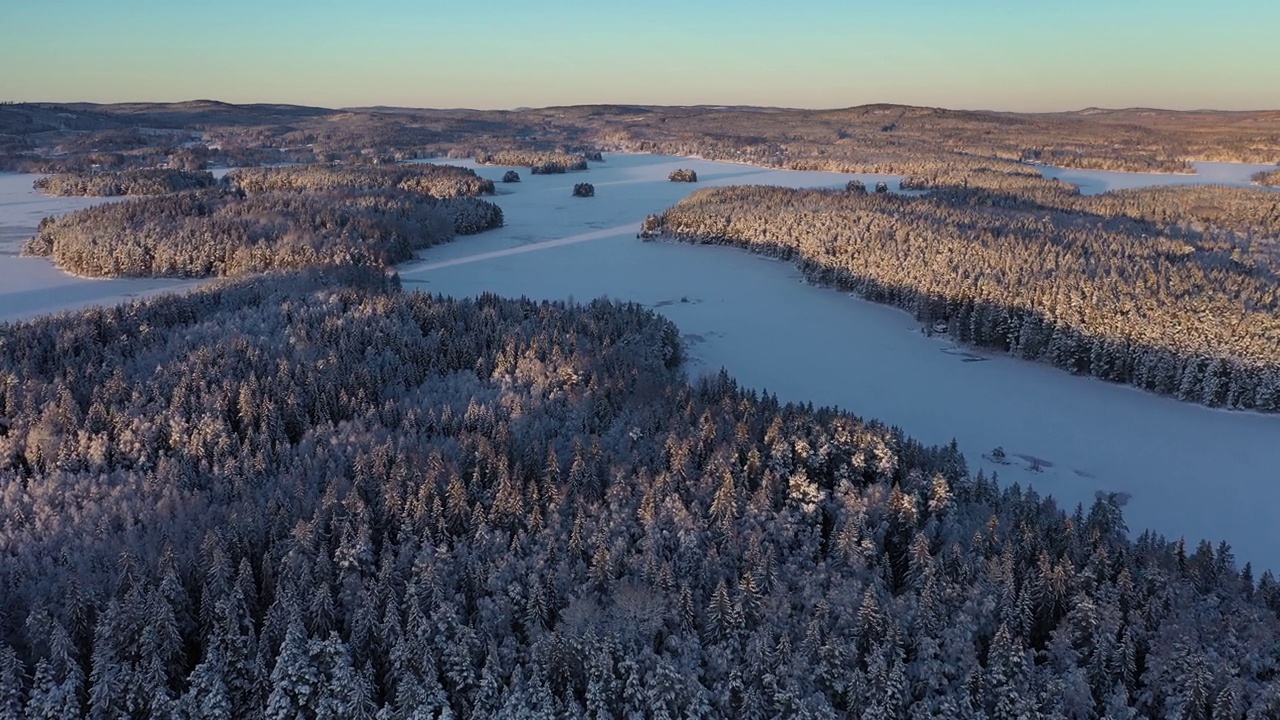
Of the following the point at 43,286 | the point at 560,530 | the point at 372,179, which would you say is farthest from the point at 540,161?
the point at 560,530

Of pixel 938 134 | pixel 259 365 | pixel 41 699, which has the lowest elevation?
pixel 41 699

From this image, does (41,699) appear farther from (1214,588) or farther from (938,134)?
(938,134)

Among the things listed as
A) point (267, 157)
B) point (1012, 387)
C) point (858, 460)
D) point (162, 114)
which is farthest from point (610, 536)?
point (162, 114)

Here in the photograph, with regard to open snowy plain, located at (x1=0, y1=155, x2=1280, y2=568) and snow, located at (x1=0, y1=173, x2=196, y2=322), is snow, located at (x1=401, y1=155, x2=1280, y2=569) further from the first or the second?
snow, located at (x1=0, y1=173, x2=196, y2=322)

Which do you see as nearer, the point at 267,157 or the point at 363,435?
the point at 363,435

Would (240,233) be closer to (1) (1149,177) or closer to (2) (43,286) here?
(2) (43,286)

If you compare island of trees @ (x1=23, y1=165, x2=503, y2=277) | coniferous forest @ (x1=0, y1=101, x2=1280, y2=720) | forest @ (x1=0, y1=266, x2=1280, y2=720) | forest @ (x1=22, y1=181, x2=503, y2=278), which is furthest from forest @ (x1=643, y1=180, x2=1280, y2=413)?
forest @ (x1=22, y1=181, x2=503, y2=278)

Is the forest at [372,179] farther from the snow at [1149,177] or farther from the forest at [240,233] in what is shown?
the snow at [1149,177]
